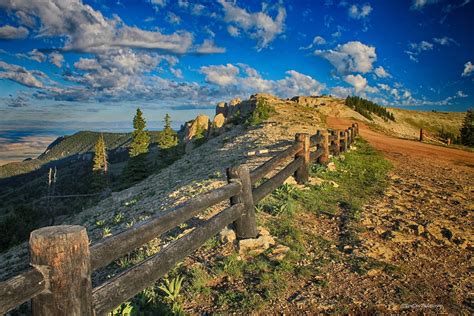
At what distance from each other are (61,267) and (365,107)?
68.3 meters

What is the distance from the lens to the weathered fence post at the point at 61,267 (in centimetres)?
295

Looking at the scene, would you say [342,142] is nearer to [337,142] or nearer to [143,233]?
[337,142]

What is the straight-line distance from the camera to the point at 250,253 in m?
6.65

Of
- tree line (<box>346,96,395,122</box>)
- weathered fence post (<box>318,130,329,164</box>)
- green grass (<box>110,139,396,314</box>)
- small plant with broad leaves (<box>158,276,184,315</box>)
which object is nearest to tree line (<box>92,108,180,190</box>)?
tree line (<box>346,96,395,122</box>)

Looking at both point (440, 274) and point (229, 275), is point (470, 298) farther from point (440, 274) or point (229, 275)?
point (229, 275)

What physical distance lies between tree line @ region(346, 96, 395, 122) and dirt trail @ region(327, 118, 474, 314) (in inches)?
1880

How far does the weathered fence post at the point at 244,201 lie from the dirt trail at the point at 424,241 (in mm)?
2273

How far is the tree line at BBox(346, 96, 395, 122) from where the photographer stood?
193 ft

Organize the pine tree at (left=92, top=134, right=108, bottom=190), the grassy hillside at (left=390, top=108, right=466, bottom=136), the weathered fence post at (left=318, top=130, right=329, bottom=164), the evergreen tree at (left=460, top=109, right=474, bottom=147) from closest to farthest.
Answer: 1. the weathered fence post at (left=318, top=130, right=329, bottom=164)
2. the evergreen tree at (left=460, top=109, right=474, bottom=147)
3. the pine tree at (left=92, top=134, right=108, bottom=190)
4. the grassy hillside at (left=390, top=108, right=466, bottom=136)

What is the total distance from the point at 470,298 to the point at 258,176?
4.42 meters

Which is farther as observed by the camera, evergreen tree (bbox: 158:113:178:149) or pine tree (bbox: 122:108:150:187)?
evergreen tree (bbox: 158:113:178:149)

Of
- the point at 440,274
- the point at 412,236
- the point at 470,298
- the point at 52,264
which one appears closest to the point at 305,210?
the point at 412,236

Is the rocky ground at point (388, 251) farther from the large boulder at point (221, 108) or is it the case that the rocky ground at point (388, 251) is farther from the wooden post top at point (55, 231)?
the large boulder at point (221, 108)

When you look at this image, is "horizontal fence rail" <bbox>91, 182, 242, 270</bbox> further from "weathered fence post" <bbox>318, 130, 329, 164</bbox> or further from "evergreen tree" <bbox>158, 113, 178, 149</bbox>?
"evergreen tree" <bbox>158, 113, 178, 149</bbox>
